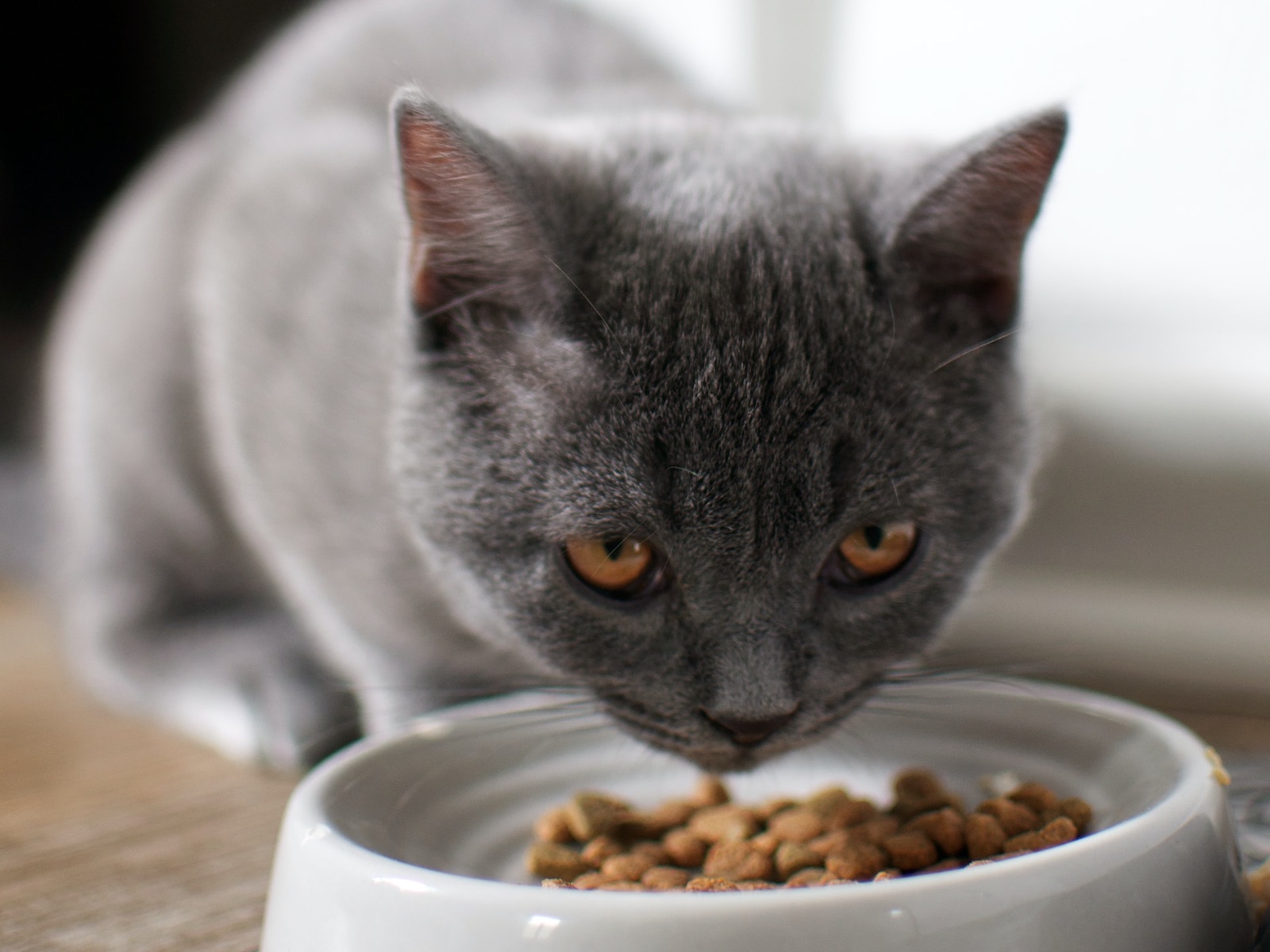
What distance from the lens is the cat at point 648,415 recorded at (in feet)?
2.51

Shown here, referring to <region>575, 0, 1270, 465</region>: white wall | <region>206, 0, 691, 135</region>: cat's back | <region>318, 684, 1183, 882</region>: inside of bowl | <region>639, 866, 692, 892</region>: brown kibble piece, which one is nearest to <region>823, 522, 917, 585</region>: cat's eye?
<region>318, 684, 1183, 882</region>: inside of bowl

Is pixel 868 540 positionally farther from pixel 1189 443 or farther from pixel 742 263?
pixel 1189 443

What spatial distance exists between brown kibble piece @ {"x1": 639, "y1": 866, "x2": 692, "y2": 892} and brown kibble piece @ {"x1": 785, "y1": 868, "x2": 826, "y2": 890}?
6 cm

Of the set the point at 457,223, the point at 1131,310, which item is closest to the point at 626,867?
the point at 457,223

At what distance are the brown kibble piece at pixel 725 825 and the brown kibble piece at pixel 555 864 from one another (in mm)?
85

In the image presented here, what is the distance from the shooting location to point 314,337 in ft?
3.91

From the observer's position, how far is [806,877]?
2.27ft

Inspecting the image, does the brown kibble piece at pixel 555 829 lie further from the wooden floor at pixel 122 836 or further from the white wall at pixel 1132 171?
the white wall at pixel 1132 171

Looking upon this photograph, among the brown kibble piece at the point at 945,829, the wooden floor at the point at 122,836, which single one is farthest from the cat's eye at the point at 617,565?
the wooden floor at the point at 122,836

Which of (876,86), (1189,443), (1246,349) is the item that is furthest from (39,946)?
(876,86)

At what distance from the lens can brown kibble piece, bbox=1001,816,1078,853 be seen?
0.68m

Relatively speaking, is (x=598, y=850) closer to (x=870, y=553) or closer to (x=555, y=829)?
(x=555, y=829)

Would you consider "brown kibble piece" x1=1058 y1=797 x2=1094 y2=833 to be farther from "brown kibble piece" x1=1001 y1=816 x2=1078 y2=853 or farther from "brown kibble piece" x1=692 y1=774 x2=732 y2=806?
"brown kibble piece" x1=692 y1=774 x2=732 y2=806

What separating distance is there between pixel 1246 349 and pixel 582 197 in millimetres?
865
